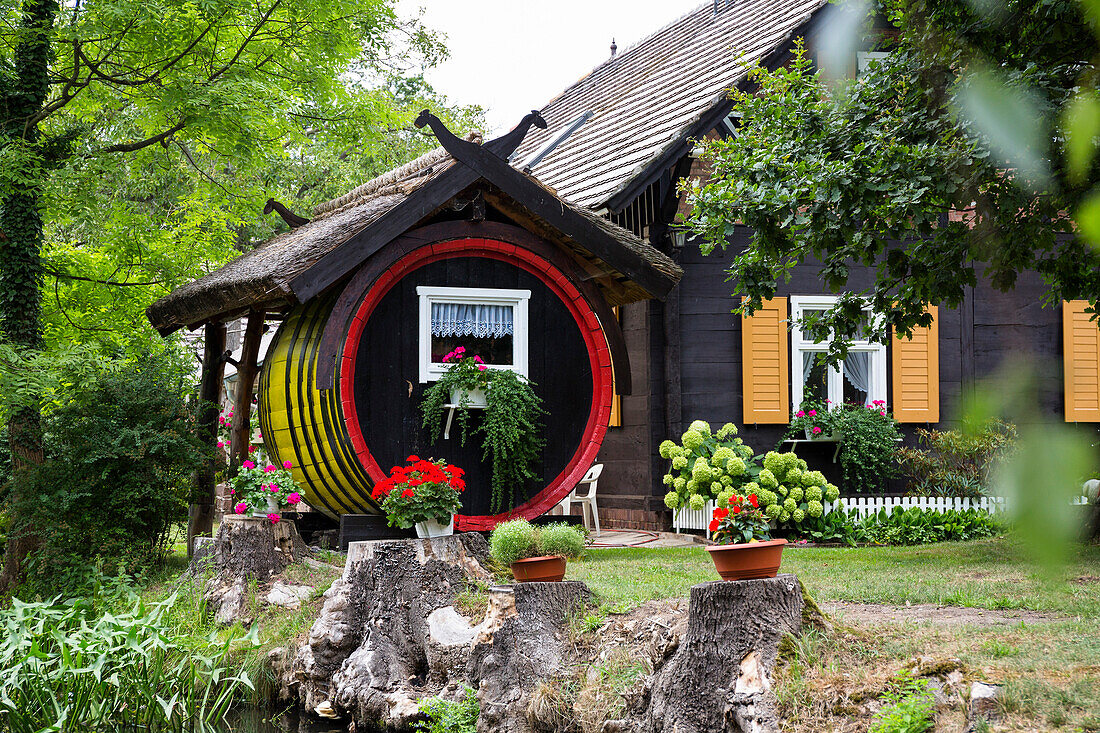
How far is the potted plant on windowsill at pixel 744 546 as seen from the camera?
4629 mm

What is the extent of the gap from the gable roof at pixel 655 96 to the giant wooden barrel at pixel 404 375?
2.10 metres

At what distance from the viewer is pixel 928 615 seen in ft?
18.0

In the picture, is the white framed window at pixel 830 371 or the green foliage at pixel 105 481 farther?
the white framed window at pixel 830 371

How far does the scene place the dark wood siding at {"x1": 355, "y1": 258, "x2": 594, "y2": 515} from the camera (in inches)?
313

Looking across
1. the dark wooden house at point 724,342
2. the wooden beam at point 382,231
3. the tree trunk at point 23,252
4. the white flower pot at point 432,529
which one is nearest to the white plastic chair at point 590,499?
the dark wooden house at point 724,342

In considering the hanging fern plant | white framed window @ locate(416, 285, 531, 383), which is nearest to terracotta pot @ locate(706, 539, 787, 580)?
the hanging fern plant

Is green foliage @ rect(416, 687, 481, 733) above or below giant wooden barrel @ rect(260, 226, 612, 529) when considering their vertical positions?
below

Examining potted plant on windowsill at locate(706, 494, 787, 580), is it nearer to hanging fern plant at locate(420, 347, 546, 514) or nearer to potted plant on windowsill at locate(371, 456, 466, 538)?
potted plant on windowsill at locate(371, 456, 466, 538)

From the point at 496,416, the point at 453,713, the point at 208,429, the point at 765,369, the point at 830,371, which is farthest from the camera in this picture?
the point at 830,371

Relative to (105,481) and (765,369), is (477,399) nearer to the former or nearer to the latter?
(105,481)

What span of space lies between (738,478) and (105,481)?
607 centimetres

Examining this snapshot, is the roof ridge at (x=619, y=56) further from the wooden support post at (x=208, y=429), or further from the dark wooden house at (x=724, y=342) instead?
the wooden support post at (x=208, y=429)

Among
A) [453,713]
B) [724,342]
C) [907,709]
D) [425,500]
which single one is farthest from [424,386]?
[907,709]

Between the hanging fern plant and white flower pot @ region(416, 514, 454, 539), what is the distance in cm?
106
